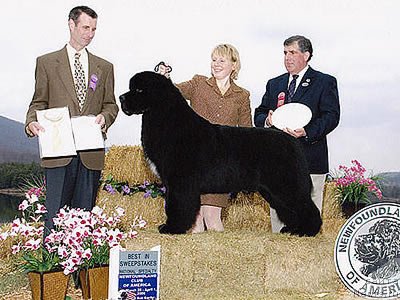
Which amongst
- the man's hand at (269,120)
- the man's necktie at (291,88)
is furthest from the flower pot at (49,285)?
the man's necktie at (291,88)

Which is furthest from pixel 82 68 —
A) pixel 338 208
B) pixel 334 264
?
pixel 338 208

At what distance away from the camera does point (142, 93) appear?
4.18m

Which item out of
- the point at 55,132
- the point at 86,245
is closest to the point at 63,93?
the point at 55,132

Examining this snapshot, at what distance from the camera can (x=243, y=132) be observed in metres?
4.41

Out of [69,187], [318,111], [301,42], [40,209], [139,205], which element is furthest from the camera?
[139,205]

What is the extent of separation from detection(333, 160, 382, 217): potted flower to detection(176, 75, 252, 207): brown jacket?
110 inches

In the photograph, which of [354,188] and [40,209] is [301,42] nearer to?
[40,209]

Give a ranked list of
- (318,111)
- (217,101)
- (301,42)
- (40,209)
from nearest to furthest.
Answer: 1. (40,209)
2. (301,42)
3. (318,111)
4. (217,101)

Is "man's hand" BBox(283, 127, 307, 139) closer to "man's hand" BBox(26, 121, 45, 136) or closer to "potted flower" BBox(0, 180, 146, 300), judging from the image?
"potted flower" BBox(0, 180, 146, 300)

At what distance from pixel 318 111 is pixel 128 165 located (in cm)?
249

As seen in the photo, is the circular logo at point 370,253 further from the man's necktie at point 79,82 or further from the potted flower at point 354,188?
the potted flower at point 354,188

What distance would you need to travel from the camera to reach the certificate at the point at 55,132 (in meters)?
4.28

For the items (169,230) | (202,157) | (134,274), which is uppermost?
(202,157)

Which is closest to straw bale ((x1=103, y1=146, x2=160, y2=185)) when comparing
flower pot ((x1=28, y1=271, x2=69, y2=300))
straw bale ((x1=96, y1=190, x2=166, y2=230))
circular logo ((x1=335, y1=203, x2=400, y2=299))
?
straw bale ((x1=96, y1=190, x2=166, y2=230))
